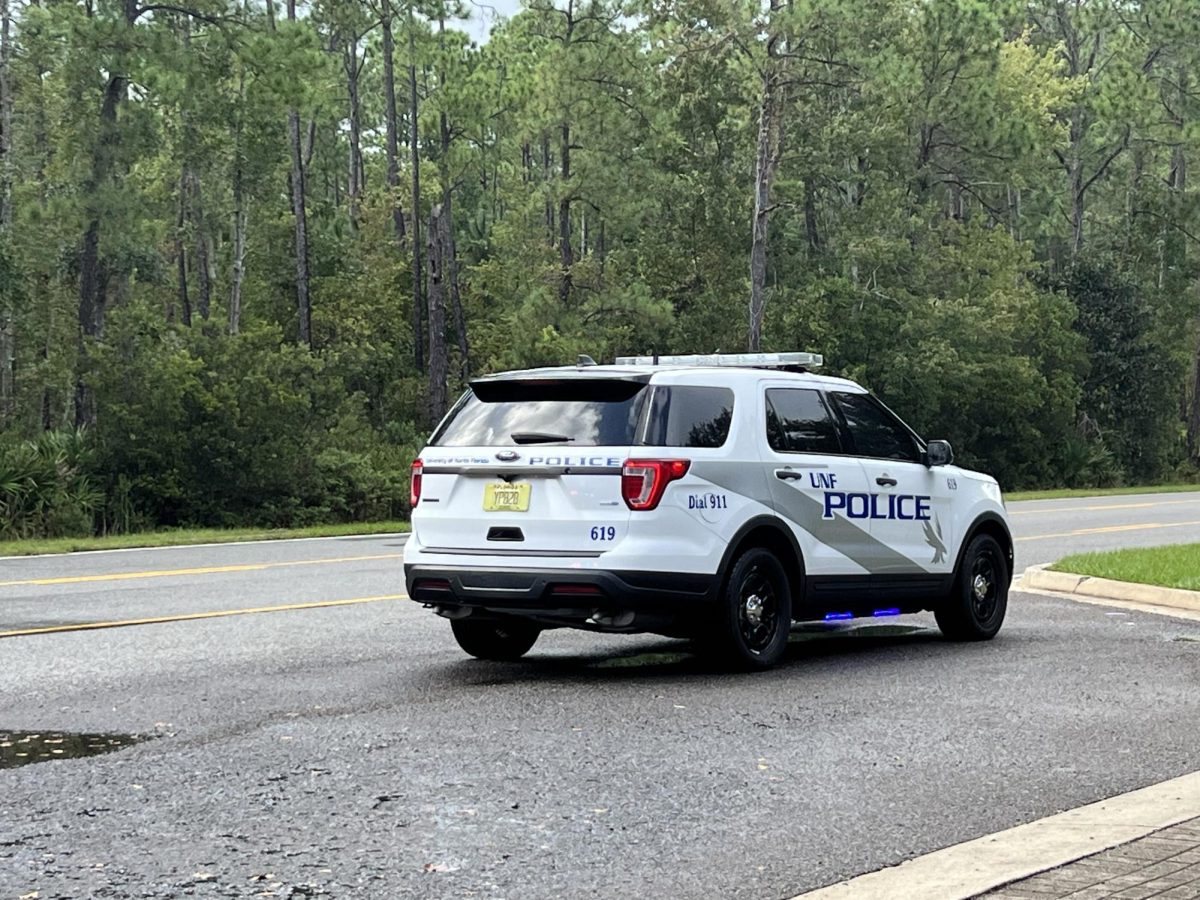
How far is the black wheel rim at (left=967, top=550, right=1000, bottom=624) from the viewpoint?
12273mm

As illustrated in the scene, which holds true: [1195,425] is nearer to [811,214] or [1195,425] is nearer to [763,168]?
[811,214]

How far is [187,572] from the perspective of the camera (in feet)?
56.2

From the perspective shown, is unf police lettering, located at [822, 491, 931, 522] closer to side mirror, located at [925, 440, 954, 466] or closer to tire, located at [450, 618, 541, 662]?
side mirror, located at [925, 440, 954, 466]

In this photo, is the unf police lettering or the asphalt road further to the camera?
the unf police lettering

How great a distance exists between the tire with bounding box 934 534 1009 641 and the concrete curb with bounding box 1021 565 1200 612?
2595 mm

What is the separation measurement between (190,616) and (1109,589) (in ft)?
27.3

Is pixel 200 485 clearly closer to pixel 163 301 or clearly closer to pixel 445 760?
pixel 445 760

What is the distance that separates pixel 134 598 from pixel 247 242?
44963 millimetres

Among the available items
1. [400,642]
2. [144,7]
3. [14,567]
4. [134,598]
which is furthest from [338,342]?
[400,642]

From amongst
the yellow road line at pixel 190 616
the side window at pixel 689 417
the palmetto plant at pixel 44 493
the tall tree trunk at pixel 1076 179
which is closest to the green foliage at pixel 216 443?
the palmetto plant at pixel 44 493

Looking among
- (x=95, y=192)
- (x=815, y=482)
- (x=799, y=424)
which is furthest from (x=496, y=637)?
(x=95, y=192)

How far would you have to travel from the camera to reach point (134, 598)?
14.3 meters

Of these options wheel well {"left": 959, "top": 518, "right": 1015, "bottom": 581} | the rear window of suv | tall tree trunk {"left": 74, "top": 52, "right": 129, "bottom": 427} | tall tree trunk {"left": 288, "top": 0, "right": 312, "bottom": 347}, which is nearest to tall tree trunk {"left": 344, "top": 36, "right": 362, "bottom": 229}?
tall tree trunk {"left": 288, "top": 0, "right": 312, "bottom": 347}

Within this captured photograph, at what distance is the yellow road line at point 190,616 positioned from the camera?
11.9 m
